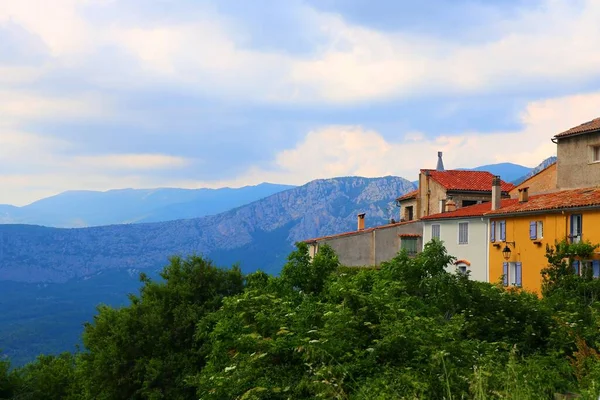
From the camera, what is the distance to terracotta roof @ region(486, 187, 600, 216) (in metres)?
37.7

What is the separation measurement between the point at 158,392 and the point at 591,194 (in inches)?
1116

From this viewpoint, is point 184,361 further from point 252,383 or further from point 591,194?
point 591,194

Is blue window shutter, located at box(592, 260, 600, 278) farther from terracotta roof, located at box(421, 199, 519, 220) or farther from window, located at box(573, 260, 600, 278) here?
terracotta roof, located at box(421, 199, 519, 220)

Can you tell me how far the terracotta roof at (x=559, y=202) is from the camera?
3769cm

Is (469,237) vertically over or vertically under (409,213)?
under

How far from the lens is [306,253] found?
2236cm

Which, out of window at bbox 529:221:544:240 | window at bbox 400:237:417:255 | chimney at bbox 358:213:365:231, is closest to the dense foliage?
window at bbox 529:221:544:240

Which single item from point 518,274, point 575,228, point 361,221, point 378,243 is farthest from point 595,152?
point 361,221

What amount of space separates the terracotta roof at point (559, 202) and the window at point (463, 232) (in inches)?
163

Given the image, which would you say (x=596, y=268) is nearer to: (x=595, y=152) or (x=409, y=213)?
(x=595, y=152)

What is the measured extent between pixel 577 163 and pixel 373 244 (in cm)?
2081

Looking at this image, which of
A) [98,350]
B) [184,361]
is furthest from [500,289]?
Result: [98,350]

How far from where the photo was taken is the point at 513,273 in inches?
1742

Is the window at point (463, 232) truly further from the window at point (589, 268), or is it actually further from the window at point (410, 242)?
the window at point (589, 268)
